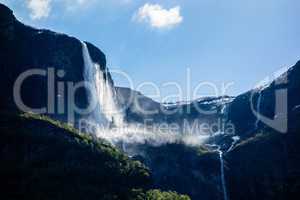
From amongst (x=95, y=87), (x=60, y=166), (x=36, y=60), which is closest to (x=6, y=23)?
(x=36, y=60)

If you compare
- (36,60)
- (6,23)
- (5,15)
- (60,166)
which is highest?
(5,15)

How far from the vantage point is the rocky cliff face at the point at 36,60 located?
16219cm

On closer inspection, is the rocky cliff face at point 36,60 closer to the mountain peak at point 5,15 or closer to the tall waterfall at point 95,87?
the mountain peak at point 5,15

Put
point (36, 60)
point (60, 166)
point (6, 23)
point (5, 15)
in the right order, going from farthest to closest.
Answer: point (36, 60), point (6, 23), point (5, 15), point (60, 166)

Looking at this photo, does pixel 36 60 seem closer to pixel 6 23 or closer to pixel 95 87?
pixel 6 23

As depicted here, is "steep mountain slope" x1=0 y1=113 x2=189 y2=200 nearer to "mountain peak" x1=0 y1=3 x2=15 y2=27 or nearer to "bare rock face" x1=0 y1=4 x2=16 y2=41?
"bare rock face" x1=0 y1=4 x2=16 y2=41

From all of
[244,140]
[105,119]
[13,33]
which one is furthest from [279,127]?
[13,33]

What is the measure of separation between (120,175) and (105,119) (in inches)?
2738

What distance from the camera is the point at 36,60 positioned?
561ft

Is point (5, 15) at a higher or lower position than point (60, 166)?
higher

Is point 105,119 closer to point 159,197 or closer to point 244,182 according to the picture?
point 244,182

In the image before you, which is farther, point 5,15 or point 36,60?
point 36,60

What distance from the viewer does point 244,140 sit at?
185m

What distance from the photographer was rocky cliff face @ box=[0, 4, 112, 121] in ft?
532
